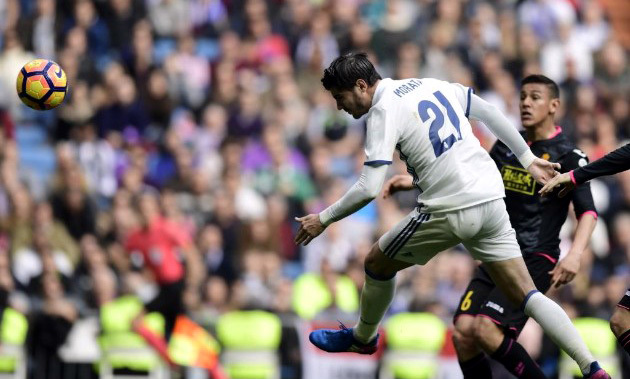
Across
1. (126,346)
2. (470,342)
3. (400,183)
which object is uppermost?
(400,183)

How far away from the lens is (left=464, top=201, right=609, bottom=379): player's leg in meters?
9.34

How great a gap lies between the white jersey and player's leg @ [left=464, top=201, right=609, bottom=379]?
19 centimetres

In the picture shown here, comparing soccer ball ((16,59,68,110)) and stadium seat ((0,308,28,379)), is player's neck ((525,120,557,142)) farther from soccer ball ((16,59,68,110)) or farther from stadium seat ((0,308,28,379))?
stadium seat ((0,308,28,379))

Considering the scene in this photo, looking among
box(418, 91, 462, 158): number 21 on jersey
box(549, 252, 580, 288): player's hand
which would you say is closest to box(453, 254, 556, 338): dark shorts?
box(549, 252, 580, 288): player's hand

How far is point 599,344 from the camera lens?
48.3ft

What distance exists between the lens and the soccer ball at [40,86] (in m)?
11.3

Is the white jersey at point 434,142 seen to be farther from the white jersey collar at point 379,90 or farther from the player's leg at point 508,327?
the player's leg at point 508,327

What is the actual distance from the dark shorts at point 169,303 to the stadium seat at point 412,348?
2.31 meters

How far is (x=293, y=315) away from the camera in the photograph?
14773mm

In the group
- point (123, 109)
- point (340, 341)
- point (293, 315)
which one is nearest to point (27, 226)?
point (123, 109)

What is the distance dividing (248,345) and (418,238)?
217 inches

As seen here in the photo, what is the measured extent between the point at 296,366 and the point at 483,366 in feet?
15.0

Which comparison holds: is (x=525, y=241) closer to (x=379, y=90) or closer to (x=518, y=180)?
(x=518, y=180)

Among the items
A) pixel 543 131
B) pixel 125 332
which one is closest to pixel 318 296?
pixel 125 332
